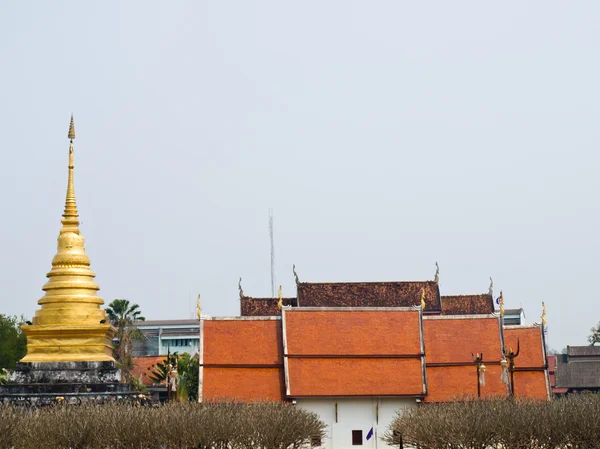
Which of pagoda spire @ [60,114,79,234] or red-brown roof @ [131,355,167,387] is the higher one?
pagoda spire @ [60,114,79,234]

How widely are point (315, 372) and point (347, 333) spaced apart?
9.49 feet

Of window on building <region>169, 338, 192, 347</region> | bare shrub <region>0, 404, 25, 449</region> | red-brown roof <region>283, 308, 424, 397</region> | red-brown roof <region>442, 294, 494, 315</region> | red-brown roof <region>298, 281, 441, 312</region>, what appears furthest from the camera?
window on building <region>169, 338, 192, 347</region>

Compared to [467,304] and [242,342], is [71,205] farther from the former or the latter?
[467,304]

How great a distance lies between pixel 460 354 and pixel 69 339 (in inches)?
706

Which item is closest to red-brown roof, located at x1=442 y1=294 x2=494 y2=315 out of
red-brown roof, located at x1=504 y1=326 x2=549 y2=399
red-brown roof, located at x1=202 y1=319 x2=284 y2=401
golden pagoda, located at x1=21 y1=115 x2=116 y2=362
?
red-brown roof, located at x1=504 y1=326 x2=549 y2=399

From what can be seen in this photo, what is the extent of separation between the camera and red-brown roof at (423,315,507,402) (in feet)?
178

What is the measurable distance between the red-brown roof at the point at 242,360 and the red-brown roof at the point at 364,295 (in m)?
17.6

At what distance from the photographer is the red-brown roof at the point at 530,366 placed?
5438 centimetres

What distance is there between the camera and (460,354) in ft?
181

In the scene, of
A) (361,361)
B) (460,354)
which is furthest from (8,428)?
(460,354)

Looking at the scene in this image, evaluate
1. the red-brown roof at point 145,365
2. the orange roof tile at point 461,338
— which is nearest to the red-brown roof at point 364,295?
the orange roof tile at point 461,338

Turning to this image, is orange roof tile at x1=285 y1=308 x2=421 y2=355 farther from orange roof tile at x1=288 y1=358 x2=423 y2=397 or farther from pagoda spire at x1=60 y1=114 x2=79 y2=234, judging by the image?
pagoda spire at x1=60 y1=114 x2=79 y2=234

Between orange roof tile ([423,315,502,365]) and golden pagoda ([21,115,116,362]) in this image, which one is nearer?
golden pagoda ([21,115,116,362])

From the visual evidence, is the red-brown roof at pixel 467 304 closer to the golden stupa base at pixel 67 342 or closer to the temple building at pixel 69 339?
the temple building at pixel 69 339
